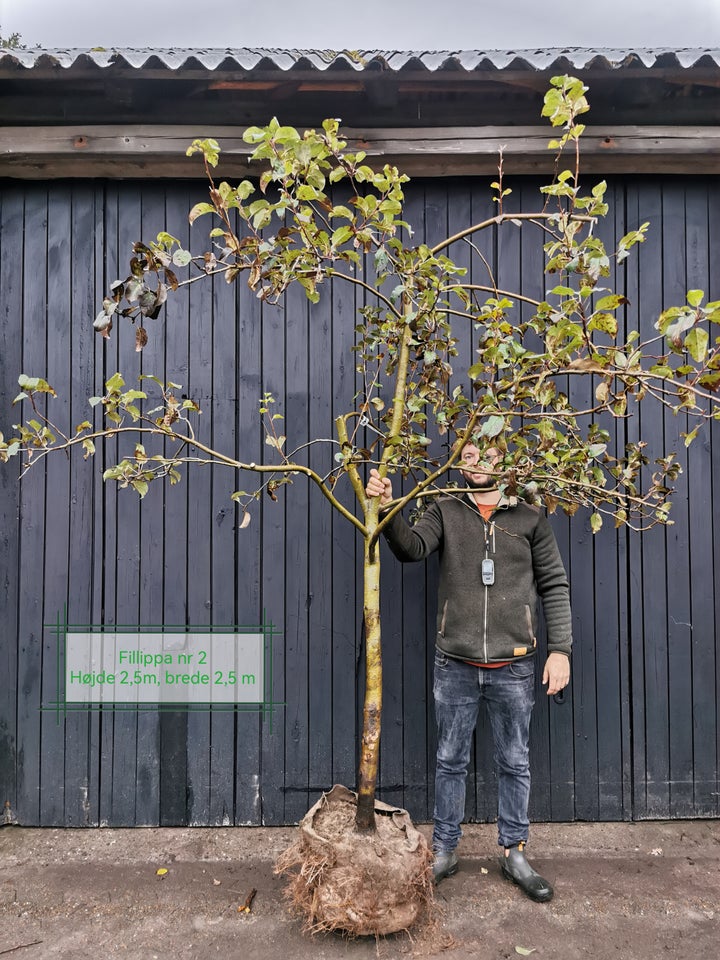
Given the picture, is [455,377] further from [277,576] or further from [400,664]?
[400,664]

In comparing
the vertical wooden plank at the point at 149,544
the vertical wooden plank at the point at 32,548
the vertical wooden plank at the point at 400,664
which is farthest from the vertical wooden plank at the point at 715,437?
the vertical wooden plank at the point at 32,548

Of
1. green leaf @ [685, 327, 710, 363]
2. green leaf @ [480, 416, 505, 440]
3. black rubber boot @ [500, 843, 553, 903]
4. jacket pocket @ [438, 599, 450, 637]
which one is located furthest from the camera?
jacket pocket @ [438, 599, 450, 637]

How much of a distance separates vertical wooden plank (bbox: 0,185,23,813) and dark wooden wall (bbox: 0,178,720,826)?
1 centimetres

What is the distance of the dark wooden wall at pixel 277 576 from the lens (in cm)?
330

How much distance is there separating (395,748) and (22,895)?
6.01ft

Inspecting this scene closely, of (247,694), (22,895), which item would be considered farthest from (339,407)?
(22,895)

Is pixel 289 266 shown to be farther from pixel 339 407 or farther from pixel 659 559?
pixel 659 559

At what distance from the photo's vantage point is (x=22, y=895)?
9.00ft

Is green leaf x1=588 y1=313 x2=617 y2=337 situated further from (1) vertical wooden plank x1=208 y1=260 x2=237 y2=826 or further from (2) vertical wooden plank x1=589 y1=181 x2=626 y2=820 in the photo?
(1) vertical wooden plank x1=208 y1=260 x2=237 y2=826

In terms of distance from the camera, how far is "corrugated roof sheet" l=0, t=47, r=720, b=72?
9.31 feet

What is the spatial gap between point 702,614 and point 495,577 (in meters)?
1.45

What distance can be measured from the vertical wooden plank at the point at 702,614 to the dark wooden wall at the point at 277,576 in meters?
0.01

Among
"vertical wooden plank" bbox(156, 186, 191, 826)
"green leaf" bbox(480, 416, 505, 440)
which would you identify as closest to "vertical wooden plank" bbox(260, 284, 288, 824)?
"vertical wooden plank" bbox(156, 186, 191, 826)

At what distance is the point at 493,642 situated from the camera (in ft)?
8.88
